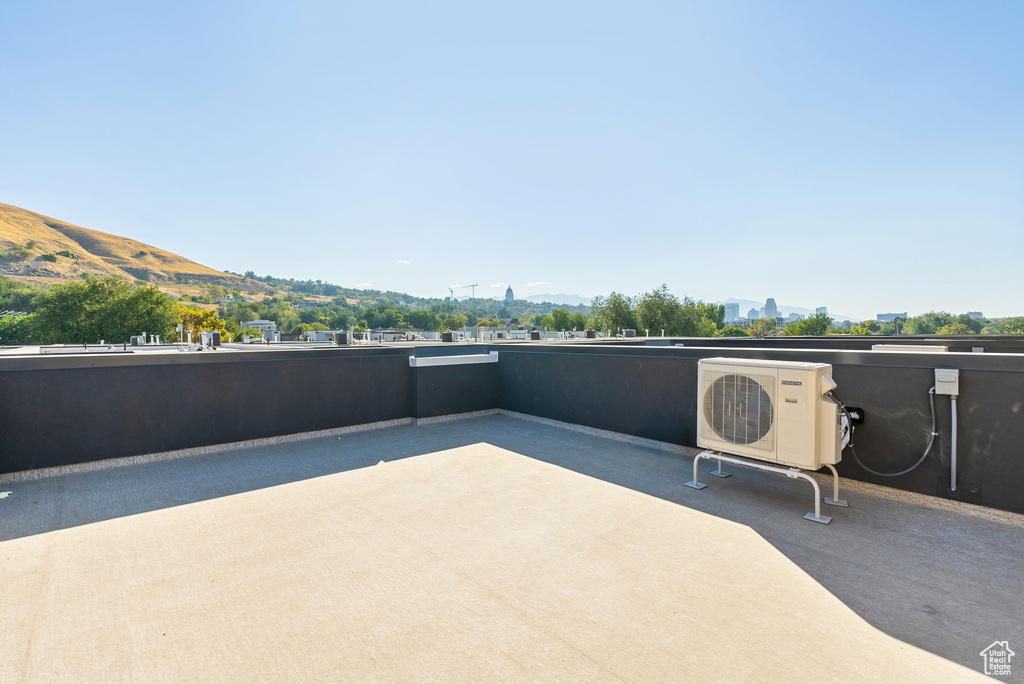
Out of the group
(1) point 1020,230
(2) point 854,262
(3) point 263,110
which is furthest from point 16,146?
(2) point 854,262

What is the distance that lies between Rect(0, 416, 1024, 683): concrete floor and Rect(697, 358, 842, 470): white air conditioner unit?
1.42 ft

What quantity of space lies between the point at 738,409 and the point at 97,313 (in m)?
57.6

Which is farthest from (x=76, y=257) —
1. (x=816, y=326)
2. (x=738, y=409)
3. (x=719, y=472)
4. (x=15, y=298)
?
(x=816, y=326)

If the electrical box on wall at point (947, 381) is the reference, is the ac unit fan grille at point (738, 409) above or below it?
below

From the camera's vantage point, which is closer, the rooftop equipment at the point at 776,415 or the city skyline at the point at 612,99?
the rooftop equipment at the point at 776,415

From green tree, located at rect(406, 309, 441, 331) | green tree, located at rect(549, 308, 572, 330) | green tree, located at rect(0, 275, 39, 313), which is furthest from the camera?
green tree, located at rect(406, 309, 441, 331)

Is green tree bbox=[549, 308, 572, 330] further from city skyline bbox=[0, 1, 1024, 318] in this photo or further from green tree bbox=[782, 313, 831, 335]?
green tree bbox=[782, 313, 831, 335]

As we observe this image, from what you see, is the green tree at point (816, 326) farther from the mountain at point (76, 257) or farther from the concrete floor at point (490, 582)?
the mountain at point (76, 257)

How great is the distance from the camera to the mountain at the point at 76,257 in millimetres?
82312

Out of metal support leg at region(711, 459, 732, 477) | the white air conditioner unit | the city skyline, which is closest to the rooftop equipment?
the white air conditioner unit

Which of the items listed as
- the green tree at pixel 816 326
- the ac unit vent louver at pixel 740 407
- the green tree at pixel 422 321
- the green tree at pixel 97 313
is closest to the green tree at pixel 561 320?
the green tree at pixel 422 321

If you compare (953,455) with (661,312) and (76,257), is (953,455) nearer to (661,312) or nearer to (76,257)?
(661,312)

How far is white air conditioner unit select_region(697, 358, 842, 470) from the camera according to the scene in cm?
278

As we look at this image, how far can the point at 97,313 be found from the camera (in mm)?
41500
